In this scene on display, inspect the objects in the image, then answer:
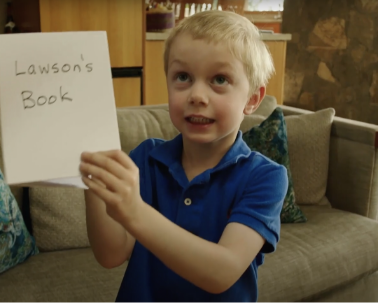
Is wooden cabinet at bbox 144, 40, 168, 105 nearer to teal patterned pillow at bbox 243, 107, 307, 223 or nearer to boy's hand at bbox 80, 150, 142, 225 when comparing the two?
teal patterned pillow at bbox 243, 107, 307, 223

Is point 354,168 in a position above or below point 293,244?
above

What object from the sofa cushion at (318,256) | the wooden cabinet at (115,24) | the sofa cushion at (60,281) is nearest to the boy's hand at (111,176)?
the sofa cushion at (60,281)

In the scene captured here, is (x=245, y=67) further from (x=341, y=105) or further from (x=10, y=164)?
(x=341, y=105)

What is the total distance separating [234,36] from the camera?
87cm

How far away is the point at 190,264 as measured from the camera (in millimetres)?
729

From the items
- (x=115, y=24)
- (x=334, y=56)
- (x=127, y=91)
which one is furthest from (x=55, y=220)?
(x=334, y=56)

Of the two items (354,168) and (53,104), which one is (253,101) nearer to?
(53,104)

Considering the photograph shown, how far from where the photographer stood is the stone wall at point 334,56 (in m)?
4.24

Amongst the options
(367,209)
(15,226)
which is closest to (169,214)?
(15,226)

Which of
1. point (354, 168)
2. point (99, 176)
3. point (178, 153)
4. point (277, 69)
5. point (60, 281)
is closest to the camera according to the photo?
point (99, 176)

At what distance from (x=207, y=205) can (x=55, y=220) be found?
922 millimetres

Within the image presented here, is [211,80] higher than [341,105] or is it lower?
higher

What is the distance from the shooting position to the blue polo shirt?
34.3 inches

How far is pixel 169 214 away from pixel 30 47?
16.3 inches
